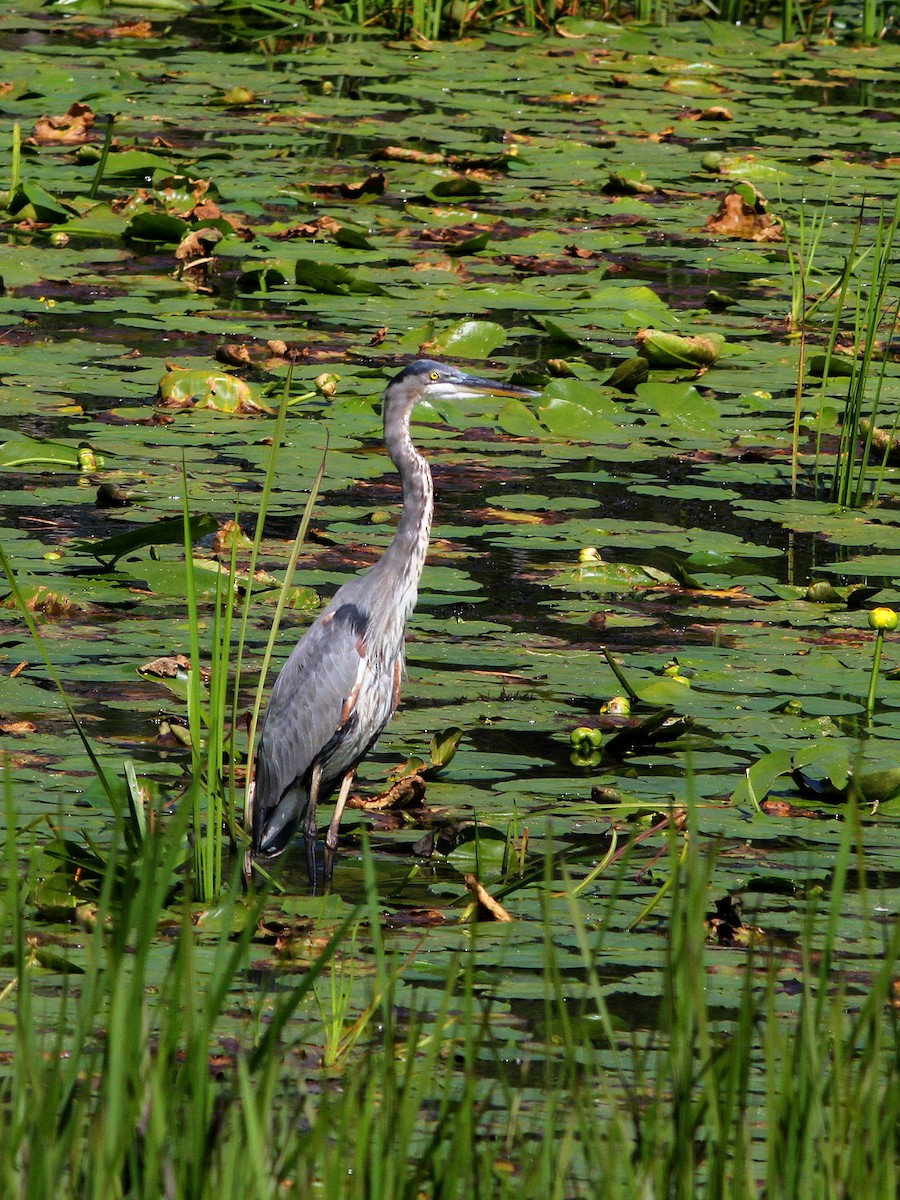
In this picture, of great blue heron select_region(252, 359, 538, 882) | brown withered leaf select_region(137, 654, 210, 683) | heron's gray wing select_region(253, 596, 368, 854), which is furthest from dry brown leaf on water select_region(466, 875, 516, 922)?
brown withered leaf select_region(137, 654, 210, 683)

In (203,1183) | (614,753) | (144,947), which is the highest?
(144,947)

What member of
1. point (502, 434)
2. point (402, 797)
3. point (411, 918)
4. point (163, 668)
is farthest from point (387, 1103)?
point (502, 434)

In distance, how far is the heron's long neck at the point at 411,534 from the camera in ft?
15.4

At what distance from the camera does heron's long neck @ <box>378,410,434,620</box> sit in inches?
185

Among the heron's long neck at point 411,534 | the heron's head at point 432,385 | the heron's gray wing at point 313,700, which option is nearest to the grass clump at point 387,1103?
the heron's gray wing at point 313,700

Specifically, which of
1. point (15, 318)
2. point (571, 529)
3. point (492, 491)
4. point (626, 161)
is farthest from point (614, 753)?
point (626, 161)

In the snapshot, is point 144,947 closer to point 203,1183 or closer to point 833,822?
point 203,1183

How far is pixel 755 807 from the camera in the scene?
433 centimetres

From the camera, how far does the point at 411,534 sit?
186 inches

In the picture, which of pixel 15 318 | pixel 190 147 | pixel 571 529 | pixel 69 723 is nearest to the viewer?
pixel 69 723

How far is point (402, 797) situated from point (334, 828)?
17cm

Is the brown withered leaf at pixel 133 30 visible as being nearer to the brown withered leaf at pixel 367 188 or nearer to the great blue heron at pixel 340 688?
the brown withered leaf at pixel 367 188

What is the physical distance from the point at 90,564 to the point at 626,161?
230 inches

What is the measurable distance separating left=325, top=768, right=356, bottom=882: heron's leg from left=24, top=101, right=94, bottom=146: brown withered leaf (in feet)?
21.5
